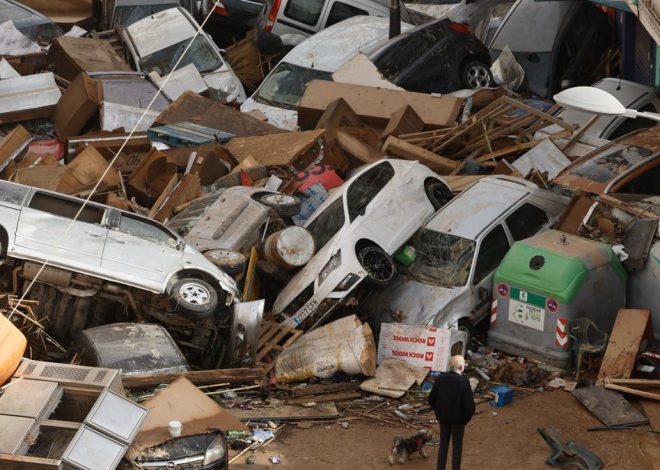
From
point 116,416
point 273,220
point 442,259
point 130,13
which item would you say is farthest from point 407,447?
point 130,13

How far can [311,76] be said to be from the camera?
2062cm

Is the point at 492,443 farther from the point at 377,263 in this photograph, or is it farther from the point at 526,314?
the point at 377,263

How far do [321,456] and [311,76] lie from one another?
34.9ft

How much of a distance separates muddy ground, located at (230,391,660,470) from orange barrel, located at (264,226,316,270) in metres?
2.73

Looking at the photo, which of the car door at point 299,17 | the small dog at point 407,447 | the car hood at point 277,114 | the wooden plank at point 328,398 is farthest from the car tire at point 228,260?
the car door at point 299,17

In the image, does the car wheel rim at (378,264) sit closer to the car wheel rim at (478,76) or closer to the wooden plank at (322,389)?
the wooden plank at (322,389)

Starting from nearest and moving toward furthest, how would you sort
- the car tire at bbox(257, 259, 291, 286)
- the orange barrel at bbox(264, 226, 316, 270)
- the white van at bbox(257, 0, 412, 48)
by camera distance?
the orange barrel at bbox(264, 226, 316, 270)
the car tire at bbox(257, 259, 291, 286)
the white van at bbox(257, 0, 412, 48)

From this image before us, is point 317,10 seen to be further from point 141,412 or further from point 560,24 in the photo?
point 141,412

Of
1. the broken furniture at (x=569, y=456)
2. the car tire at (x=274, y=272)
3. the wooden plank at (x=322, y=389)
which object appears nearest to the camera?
the broken furniture at (x=569, y=456)

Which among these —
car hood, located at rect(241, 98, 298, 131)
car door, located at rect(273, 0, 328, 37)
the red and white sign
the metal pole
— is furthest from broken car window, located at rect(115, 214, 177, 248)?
car door, located at rect(273, 0, 328, 37)

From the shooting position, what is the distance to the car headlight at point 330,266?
13.5m

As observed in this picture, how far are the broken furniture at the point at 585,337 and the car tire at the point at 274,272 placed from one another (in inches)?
127

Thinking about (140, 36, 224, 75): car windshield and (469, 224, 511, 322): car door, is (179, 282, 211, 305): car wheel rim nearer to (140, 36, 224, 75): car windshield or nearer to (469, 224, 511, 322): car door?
(469, 224, 511, 322): car door

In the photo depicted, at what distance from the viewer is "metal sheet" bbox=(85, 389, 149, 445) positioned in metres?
9.64
